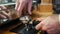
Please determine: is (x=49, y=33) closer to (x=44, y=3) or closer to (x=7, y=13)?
(x=7, y=13)

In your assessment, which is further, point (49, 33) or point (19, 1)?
point (19, 1)

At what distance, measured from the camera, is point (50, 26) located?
458mm

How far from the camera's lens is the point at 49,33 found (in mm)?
462

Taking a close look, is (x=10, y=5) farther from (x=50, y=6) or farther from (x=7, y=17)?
(x=50, y=6)

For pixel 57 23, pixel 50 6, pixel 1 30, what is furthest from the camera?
pixel 50 6

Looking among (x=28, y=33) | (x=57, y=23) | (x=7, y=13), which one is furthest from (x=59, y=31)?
(x=7, y=13)

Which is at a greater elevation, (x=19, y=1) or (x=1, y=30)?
(x=19, y=1)

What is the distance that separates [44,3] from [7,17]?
738mm

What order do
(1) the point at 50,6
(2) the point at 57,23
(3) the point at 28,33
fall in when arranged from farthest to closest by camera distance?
(1) the point at 50,6
(3) the point at 28,33
(2) the point at 57,23

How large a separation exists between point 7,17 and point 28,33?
16 centimetres

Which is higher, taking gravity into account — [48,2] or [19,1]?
[19,1]

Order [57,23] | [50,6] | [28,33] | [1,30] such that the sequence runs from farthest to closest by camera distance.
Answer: [50,6], [1,30], [28,33], [57,23]

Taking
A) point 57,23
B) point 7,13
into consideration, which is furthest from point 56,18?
point 7,13

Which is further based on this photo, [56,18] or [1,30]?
[1,30]
